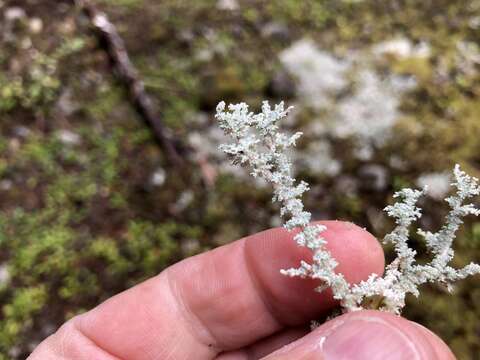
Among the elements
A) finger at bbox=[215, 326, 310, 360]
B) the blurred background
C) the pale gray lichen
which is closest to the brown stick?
the blurred background

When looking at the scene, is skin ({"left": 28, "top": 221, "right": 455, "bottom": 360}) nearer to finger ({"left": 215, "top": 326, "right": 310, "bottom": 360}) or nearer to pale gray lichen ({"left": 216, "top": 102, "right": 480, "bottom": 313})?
finger ({"left": 215, "top": 326, "right": 310, "bottom": 360})

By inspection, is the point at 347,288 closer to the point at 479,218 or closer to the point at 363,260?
the point at 363,260

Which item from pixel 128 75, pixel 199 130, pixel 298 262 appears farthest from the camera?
pixel 128 75

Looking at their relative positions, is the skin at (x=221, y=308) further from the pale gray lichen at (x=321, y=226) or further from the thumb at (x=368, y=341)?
the thumb at (x=368, y=341)

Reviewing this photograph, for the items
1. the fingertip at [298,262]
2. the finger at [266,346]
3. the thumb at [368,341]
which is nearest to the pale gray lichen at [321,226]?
the thumb at [368,341]

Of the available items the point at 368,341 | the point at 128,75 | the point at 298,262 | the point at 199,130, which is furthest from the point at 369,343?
the point at 128,75

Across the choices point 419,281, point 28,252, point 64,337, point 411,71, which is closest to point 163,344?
point 64,337

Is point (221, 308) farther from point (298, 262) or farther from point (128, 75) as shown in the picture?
point (128, 75)
